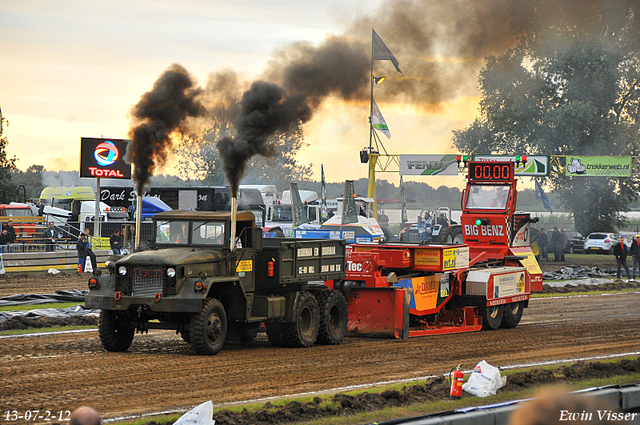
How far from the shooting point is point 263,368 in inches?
426

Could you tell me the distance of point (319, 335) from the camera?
43.8 feet

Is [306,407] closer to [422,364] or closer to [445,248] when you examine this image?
[422,364]

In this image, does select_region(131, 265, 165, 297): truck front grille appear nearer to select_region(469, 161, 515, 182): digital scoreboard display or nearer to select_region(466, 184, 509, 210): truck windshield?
select_region(466, 184, 509, 210): truck windshield

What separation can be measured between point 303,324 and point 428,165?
106 feet

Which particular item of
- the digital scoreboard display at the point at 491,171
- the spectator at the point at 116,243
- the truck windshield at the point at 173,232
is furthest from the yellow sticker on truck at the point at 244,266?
the spectator at the point at 116,243

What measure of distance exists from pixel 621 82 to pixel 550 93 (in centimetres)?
465

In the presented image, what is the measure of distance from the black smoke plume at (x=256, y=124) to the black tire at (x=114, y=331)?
2.78 metres

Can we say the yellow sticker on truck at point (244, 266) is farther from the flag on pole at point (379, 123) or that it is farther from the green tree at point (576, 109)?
the green tree at point (576, 109)

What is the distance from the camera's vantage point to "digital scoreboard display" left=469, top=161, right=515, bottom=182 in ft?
60.4

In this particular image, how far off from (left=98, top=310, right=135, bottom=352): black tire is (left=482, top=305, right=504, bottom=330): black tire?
7891 millimetres

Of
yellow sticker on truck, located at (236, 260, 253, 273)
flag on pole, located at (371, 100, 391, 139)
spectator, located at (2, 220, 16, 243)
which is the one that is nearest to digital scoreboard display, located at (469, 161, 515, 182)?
yellow sticker on truck, located at (236, 260, 253, 273)

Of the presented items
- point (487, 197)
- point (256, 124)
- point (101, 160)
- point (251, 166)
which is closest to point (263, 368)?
point (256, 124)

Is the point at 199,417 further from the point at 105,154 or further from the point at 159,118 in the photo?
the point at 105,154

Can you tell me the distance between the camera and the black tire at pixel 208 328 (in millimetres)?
11102
